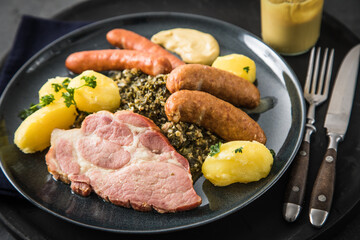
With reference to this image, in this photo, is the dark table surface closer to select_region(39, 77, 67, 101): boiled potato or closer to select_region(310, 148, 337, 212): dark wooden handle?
select_region(39, 77, 67, 101): boiled potato

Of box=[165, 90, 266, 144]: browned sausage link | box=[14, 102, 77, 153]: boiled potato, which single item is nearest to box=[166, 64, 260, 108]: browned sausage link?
box=[165, 90, 266, 144]: browned sausage link

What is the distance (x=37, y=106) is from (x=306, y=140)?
76.3 inches

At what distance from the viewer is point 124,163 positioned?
252 centimetres

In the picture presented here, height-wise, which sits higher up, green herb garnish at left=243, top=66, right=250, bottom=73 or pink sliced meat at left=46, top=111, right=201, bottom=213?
green herb garnish at left=243, top=66, right=250, bottom=73

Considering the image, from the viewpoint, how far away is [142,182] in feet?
7.95

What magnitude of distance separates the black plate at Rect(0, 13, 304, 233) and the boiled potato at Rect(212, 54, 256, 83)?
0.37 ft

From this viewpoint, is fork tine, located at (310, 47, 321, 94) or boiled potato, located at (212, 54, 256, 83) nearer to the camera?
boiled potato, located at (212, 54, 256, 83)

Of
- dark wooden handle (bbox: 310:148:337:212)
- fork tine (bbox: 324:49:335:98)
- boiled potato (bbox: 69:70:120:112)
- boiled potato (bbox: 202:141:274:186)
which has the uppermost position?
boiled potato (bbox: 69:70:120:112)

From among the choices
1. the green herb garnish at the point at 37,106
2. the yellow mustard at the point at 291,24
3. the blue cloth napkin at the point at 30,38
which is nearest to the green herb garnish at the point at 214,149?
the green herb garnish at the point at 37,106

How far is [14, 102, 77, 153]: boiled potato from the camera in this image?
272 cm

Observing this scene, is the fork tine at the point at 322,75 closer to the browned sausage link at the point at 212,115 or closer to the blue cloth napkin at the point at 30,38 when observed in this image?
the browned sausage link at the point at 212,115

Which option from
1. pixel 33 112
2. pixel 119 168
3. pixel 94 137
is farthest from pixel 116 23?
pixel 119 168

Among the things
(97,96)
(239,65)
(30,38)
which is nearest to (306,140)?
(239,65)

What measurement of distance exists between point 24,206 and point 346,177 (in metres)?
2.07
